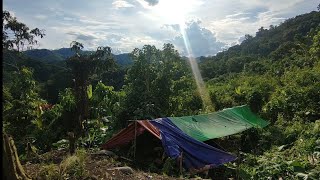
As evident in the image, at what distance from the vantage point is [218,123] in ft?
41.4

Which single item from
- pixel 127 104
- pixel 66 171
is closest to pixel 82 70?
pixel 127 104

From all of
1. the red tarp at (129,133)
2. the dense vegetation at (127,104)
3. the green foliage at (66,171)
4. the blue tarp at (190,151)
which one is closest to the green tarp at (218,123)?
the dense vegetation at (127,104)

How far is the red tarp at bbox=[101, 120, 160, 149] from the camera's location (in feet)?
31.3

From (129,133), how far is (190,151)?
1893 mm

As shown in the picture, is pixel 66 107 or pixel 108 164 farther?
pixel 66 107

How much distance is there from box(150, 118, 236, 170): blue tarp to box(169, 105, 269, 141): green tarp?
100 cm

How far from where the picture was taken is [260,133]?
12.9 metres

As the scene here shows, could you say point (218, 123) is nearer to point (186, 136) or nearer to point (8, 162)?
point (186, 136)

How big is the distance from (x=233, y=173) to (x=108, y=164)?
140 inches

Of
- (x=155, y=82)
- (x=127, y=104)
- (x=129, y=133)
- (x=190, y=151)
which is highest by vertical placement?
(x=155, y=82)

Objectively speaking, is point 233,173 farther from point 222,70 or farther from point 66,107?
point 222,70

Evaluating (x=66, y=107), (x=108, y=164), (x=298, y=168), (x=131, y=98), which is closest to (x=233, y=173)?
(x=298, y=168)

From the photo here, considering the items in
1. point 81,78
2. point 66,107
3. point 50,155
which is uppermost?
point 81,78

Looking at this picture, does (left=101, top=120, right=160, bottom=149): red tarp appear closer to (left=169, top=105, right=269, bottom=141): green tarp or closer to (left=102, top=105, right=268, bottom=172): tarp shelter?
(left=102, top=105, right=268, bottom=172): tarp shelter
